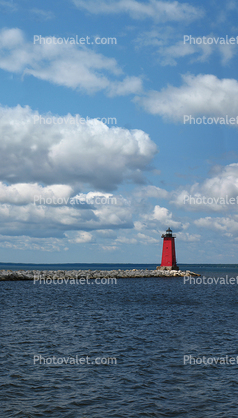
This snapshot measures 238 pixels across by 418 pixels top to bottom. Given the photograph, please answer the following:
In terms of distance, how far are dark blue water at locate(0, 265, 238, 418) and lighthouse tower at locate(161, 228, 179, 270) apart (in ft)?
175

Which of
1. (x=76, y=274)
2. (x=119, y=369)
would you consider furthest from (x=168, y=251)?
(x=119, y=369)

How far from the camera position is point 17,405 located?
11.8 m

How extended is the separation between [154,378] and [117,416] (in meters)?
3.88

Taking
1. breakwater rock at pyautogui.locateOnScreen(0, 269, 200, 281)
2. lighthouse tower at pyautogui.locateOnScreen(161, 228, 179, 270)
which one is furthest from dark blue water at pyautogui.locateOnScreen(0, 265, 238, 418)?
lighthouse tower at pyautogui.locateOnScreen(161, 228, 179, 270)

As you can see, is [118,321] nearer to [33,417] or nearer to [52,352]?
[52,352]

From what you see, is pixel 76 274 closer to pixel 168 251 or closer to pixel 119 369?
pixel 168 251

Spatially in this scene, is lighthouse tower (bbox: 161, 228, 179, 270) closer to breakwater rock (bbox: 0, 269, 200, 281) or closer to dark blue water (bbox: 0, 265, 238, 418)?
breakwater rock (bbox: 0, 269, 200, 281)

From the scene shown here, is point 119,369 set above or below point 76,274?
below

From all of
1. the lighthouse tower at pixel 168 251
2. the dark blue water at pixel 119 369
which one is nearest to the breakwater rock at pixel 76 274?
the lighthouse tower at pixel 168 251

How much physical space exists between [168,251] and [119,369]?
69633 mm

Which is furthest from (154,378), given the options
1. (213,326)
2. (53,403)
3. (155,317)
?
(155,317)

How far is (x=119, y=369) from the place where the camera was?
15.9m

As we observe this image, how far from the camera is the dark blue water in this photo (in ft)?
→ 38.9

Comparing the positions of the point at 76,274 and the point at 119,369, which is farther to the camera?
the point at 76,274
